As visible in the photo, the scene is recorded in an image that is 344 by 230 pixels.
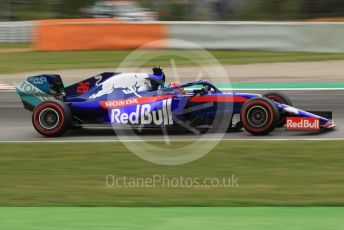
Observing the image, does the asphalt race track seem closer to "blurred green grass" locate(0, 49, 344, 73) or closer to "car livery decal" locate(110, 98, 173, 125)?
"car livery decal" locate(110, 98, 173, 125)

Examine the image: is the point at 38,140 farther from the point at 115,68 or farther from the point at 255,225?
the point at 115,68

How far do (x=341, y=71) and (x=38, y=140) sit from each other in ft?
28.6

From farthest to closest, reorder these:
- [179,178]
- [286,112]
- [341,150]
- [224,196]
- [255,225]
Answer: [286,112], [341,150], [179,178], [224,196], [255,225]

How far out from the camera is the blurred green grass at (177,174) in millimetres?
6547

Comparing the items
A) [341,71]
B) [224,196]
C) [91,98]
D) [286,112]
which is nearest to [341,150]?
[286,112]

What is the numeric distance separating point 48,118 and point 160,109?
1584 millimetres

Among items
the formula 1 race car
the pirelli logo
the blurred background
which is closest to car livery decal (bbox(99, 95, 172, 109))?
the formula 1 race car

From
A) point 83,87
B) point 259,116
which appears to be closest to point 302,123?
point 259,116

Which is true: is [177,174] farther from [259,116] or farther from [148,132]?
[148,132]

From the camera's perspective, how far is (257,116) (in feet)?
31.2

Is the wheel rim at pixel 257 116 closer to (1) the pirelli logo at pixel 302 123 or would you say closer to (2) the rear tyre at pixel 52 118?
(1) the pirelli logo at pixel 302 123

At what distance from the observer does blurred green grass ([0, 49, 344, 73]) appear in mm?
17922

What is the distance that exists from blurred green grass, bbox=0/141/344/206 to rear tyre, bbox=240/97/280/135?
39 centimetres

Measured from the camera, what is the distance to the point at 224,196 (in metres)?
6.67
